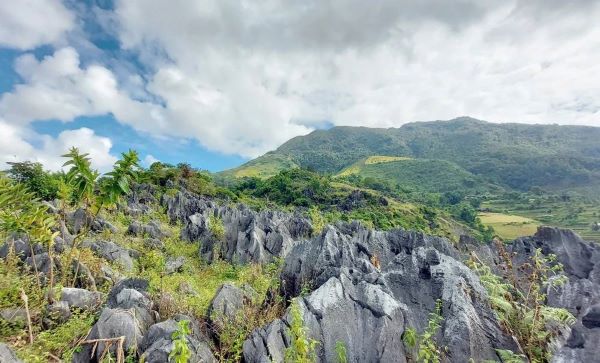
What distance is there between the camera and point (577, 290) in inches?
350

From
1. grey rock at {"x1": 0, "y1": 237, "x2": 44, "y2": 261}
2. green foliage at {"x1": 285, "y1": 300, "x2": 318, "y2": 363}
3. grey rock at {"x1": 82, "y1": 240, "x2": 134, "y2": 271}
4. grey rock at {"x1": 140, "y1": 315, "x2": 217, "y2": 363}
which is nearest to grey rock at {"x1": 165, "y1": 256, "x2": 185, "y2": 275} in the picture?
grey rock at {"x1": 82, "y1": 240, "x2": 134, "y2": 271}

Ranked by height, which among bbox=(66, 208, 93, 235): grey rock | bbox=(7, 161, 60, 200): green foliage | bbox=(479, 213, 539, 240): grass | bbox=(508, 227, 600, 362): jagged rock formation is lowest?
bbox=(479, 213, 539, 240): grass

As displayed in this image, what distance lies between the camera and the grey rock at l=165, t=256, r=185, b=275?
1581 cm

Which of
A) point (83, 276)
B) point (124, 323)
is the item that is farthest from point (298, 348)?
point (83, 276)

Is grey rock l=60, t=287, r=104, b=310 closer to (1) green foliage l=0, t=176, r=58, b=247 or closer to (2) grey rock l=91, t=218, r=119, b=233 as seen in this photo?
(1) green foliage l=0, t=176, r=58, b=247

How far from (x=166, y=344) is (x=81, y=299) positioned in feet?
13.8

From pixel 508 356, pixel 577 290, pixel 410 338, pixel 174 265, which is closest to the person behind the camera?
pixel 508 356

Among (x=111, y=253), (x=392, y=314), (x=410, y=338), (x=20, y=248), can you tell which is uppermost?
(x=20, y=248)

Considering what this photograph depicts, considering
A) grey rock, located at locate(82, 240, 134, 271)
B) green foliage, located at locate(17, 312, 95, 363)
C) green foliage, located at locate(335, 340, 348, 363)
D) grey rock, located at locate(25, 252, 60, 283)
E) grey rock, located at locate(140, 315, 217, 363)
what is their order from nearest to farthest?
green foliage, located at locate(335, 340, 348, 363) < grey rock, located at locate(140, 315, 217, 363) < green foliage, located at locate(17, 312, 95, 363) < grey rock, located at locate(25, 252, 60, 283) < grey rock, located at locate(82, 240, 134, 271)

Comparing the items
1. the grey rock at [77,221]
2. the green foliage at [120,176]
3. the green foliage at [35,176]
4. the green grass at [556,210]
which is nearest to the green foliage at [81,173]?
the green foliage at [120,176]

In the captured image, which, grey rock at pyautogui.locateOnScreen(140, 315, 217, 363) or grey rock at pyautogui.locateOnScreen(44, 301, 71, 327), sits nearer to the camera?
grey rock at pyautogui.locateOnScreen(140, 315, 217, 363)

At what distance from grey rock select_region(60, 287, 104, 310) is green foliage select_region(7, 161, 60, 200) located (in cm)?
3207

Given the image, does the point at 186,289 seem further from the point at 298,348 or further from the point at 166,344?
the point at 298,348

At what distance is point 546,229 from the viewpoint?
18.8 m
